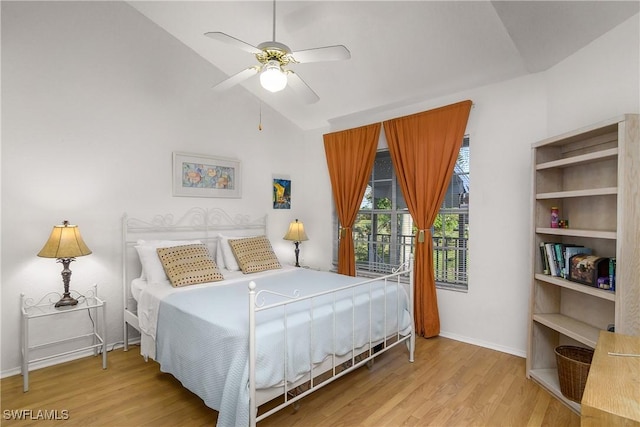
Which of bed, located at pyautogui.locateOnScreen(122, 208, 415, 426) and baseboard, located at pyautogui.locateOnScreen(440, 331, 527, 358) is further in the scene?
baseboard, located at pyautogui.locateOnScreen(440, 331, 527, 358)

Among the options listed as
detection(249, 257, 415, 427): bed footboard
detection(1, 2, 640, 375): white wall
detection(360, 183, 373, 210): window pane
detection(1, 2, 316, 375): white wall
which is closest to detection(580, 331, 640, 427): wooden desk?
detection(249, 257, 415, 427): bed footboard

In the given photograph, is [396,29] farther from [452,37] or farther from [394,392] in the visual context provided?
[394,392]

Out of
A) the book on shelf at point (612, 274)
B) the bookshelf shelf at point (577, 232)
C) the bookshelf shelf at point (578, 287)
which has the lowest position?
the bookshelf shelf at point (578, 287)

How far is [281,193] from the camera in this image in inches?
183

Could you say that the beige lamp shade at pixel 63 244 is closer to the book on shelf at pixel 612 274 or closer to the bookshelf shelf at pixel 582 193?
the bookshelf shelf at pixel 582 193

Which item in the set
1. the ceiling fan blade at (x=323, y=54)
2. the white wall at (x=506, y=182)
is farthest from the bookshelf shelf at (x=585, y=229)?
the ceiling fan blade at (x=323, y=54)

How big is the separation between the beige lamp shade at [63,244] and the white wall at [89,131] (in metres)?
0.30

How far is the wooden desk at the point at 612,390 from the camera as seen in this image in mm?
938

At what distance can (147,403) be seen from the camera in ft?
7.42

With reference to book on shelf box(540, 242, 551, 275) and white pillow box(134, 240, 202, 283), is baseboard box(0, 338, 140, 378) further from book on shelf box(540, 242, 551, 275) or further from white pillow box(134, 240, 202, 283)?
book on shelf box(540, 242, 551, 275)

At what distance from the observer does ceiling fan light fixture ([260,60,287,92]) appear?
207 cm

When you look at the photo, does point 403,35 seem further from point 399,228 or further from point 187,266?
point 187,266

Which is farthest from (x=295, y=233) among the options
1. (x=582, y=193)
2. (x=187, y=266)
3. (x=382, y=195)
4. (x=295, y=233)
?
(x=582, y=193)

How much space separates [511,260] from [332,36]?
2647 millimetres
